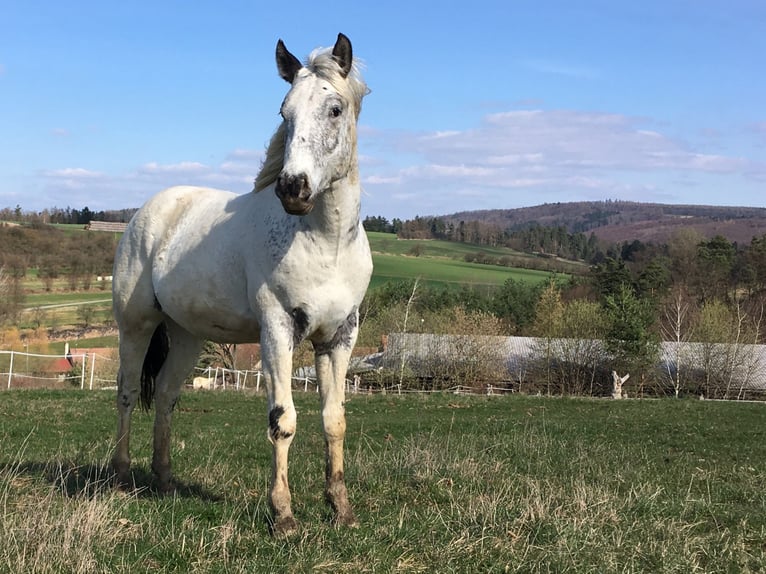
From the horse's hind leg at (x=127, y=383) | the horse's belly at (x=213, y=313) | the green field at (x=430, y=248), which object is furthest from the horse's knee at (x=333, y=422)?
the green field at (x=430, y=248)

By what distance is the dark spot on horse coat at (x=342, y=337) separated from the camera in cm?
563

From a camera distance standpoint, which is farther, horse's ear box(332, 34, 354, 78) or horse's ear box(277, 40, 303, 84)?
horse's ear box(277, 40, 303, 84)

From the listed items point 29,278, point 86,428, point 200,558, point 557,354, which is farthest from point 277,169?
point 29,278

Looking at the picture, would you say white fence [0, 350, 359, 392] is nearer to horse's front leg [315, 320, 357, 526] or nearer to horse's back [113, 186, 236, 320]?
horse's back [113, 186, 236, 320]

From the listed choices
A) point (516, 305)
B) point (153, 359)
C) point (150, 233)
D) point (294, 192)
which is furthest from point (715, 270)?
point (294, 192)

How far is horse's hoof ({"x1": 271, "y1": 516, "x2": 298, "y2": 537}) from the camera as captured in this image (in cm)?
492

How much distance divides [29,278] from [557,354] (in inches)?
2424

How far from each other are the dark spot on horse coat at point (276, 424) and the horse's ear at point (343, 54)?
2428 millimetres

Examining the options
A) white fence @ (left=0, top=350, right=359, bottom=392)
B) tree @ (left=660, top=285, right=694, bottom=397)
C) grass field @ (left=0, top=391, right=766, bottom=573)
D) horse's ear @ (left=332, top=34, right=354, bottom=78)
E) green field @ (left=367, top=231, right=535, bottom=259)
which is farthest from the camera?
green field @ (left=367, top=231, right=535, bottom=259)

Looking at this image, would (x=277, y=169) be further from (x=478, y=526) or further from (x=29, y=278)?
(x=29, y=278)

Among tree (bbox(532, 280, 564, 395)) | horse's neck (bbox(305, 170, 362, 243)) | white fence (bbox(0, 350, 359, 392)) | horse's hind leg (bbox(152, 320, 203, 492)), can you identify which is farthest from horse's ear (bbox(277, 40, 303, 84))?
tree (bbox(532, 280, 564, 395))

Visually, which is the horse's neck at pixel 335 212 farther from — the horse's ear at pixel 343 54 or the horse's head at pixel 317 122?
the horse's ear at pixel 343 54

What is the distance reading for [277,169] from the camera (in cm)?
572

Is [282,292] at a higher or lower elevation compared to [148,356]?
higher
